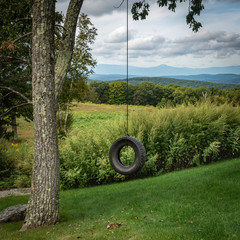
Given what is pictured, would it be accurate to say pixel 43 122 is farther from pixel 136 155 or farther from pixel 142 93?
pixel 142 93

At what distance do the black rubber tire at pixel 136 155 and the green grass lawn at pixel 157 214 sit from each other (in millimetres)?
756

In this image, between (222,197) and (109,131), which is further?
(109,131)

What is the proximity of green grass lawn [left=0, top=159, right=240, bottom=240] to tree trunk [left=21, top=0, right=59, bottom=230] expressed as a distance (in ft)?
1.46

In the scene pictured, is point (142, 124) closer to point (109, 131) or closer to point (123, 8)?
point (109, 131)

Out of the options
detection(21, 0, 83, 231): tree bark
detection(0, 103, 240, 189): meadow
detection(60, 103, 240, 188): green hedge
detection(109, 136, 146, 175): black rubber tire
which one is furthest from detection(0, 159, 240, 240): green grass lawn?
detection(0, 103, 240, 189): meadow

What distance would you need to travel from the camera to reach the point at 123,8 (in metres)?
6.66

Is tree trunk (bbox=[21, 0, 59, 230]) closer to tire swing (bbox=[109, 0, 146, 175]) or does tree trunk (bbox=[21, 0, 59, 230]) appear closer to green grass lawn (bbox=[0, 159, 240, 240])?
green grass lawn (bbox=[0, 159, 240, 240])

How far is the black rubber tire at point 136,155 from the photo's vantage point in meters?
5.39

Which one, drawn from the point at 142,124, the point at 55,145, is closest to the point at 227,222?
the point at 55,145

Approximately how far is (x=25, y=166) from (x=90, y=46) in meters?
10.1

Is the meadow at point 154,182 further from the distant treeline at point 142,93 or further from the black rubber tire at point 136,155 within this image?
the distant treeline at point 142,93

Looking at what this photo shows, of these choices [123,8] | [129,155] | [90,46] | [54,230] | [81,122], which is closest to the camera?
[54,230]

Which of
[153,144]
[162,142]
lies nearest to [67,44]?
[153,144]

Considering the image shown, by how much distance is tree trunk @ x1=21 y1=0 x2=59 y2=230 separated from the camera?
4.98 metres
